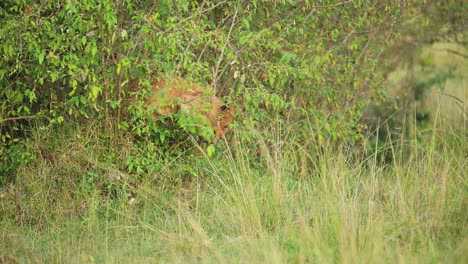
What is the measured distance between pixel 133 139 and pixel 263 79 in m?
1.40

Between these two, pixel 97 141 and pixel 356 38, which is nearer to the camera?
pixel 97 141

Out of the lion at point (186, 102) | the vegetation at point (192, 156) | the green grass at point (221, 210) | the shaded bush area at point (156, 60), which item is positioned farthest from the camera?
the lion at point (186, 102)

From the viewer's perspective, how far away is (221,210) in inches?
219

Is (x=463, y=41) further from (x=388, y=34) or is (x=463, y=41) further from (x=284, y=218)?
(x=284, y=218)

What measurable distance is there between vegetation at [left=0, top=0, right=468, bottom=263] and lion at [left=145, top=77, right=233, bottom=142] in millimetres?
95

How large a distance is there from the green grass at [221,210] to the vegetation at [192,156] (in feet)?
0.06

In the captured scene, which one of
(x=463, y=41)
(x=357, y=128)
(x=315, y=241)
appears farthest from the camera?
(x=463, y=41)

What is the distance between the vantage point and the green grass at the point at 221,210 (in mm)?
4418

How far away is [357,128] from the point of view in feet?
25.4

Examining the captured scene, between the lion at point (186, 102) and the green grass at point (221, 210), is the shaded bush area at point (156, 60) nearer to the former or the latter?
the lion at point (186, 102)

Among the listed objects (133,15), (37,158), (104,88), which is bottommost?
(37,158)

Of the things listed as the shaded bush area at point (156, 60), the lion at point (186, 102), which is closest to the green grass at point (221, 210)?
the shaded bush area at point (156, 60)

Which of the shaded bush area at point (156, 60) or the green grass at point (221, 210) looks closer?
the green grass at point (221, 210)

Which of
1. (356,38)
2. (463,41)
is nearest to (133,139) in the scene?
(356,38)
